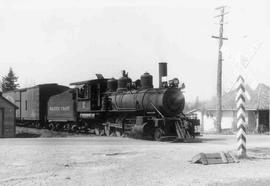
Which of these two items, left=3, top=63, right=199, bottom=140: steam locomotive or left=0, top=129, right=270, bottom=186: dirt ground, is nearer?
left=0, top=129, right=270, bottom=186: dirt ground

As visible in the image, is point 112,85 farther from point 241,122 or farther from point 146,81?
point 241,122

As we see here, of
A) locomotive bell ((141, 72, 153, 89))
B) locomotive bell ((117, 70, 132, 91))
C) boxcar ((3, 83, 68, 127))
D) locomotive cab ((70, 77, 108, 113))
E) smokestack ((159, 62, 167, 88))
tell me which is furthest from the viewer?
boxcar ((3, 83, 68, 127))

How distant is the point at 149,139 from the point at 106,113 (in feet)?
15.2

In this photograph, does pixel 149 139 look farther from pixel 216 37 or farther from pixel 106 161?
pixel 216 37

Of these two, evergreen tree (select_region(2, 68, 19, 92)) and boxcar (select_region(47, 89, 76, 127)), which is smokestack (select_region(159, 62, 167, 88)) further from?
evergreen tree (select_region(2, 68, 19, 92))

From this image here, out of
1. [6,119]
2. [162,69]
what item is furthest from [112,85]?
[6,119]

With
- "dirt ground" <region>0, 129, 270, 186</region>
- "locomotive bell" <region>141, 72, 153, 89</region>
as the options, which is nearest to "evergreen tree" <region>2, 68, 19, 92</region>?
"locomotive bell" <region>141, 72, 153, 89</region>

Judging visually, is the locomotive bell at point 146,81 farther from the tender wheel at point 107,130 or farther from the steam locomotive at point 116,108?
the tender wheel at point 107,130

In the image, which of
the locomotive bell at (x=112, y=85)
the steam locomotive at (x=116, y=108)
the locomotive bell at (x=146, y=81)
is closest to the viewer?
the steam locomotive at (x=116, y=108)

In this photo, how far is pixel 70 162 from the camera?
39.0ft

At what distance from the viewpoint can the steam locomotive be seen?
69.1 ft

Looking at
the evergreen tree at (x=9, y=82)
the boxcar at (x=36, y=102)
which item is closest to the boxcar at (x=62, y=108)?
the boxcar at (x=36, y=102)

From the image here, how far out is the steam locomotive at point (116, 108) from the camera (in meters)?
21.1

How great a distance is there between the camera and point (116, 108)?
24109 millimetres
